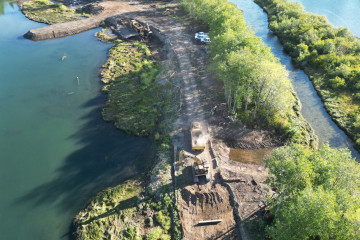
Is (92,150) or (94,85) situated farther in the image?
(94,85)

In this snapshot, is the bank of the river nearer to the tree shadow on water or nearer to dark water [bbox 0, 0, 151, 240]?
the tree shadow on water

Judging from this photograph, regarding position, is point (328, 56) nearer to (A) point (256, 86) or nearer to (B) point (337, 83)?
(B) point (337, 83)

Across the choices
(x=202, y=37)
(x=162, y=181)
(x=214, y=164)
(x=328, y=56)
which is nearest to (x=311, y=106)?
(x=328, y=56)

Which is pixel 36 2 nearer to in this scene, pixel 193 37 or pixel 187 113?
pixel 193 37

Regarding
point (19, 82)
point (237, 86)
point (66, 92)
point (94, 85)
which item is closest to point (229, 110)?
point (237, 86)

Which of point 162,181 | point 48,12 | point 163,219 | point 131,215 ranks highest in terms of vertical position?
point 48,12
